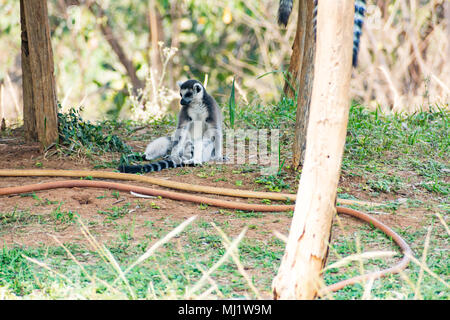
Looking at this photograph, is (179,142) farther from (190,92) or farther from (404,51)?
(404,51)

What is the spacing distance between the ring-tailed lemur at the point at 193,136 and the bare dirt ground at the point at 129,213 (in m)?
0.67

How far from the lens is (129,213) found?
3.96m

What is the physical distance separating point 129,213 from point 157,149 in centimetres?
182

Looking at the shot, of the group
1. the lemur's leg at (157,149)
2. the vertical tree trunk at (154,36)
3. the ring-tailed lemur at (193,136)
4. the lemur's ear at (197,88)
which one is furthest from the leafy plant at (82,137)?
the vertical tree trunk at (154,36)

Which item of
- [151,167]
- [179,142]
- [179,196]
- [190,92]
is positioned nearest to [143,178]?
[151,167]

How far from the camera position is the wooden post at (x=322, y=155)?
2057mm

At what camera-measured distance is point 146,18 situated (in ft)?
39.0

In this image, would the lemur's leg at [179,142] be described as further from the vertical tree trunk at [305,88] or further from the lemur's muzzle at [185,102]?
the vertical tree trunk at [305,88]

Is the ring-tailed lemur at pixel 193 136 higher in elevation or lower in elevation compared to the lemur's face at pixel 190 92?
lower

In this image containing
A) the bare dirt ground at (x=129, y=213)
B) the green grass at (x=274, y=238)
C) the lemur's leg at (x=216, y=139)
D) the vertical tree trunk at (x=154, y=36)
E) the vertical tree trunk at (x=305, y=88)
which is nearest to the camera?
the green grass at (x=274, y=238)

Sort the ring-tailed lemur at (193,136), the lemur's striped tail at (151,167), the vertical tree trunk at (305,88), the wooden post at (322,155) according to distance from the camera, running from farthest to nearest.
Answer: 1. the ring-tailed lemur at (193,136)
2. the lemur's striped tail at (151,167)
3. the vertical tree trunk at (305,88)
4. the wooden post at (322,155)

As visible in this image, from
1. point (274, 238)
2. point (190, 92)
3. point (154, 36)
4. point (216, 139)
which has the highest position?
point (154, 36)
